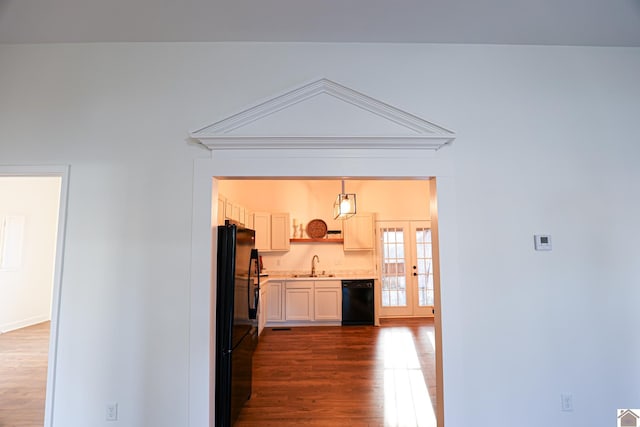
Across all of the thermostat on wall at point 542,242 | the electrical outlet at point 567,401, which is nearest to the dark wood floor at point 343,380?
the electrical outlet at point 567,401

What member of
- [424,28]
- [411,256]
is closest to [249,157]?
[424,28]

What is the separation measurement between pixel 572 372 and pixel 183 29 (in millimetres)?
3934

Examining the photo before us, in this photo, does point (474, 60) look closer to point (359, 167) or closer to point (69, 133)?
point (359, 167)

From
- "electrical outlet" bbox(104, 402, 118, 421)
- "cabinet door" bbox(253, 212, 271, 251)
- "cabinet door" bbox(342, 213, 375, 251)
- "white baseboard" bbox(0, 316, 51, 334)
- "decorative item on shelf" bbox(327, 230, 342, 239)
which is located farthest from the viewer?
"decorative item on shelf" bbox(327, 230, 342, 239)

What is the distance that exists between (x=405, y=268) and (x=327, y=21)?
5765 mm

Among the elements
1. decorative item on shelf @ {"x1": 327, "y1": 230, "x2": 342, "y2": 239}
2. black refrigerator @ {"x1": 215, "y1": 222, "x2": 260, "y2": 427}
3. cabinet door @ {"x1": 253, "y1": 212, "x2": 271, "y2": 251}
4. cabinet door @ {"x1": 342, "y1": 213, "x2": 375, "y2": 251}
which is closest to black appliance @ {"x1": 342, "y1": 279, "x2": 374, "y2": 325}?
cabinet door @ {"x1": 342, "y1": 213, "x2": 375, "y2": 251}

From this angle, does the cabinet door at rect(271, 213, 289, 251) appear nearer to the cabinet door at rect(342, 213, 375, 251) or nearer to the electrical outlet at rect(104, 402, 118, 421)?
the cabinet door at rect(342, 213, 375, 251)

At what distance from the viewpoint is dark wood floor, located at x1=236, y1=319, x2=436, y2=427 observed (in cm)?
272

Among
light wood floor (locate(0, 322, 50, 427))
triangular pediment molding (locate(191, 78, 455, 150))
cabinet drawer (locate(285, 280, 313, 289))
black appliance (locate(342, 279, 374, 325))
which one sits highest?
triangular pediment molding (locate(191, 78, 455, 150))

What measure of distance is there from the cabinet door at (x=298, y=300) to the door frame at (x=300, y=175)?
382 cm

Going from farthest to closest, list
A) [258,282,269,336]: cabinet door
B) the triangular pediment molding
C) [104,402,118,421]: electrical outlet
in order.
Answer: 1. [258,282,269,336]: cabinet door
2. the triangular pediment molding
3. [104,402,118,421]: electrical outlet

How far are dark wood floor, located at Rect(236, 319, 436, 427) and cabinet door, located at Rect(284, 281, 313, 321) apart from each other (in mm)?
565

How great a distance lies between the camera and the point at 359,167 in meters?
2.32

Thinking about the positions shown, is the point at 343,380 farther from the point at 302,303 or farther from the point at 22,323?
the point at 22,323
